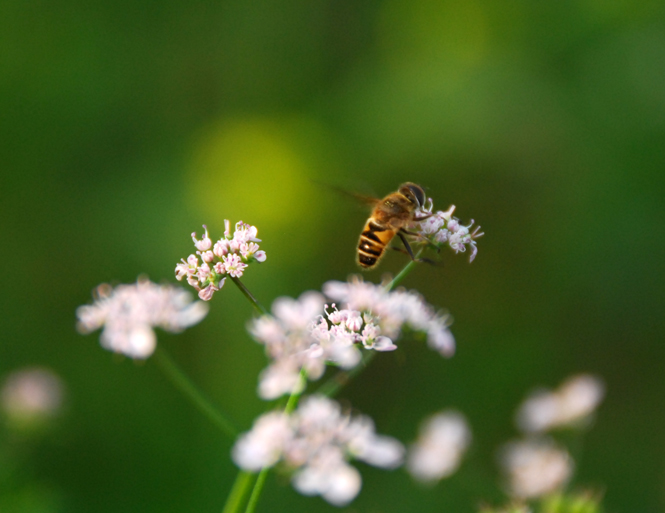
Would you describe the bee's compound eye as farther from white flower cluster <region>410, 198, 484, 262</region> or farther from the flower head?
the flower head

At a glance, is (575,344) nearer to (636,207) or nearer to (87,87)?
(636,207)

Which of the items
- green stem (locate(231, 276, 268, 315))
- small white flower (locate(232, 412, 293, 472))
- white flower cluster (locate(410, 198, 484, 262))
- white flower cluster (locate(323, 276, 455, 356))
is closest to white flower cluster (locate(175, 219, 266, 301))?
green stem (locate(231, 276, 268, 315))

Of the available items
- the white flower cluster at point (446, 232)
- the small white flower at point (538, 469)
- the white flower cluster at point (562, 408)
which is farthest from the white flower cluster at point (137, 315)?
the white flower cluster at point (562, 408)

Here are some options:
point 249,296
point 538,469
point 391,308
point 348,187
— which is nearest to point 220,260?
point 249,296

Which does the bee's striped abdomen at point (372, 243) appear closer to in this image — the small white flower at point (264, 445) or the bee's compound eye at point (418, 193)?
the bee's compound eye at point (418, 193)

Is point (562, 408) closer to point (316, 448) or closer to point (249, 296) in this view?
point (316, 448)

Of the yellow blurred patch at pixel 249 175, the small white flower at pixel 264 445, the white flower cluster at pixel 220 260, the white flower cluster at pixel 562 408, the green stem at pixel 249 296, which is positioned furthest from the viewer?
the yellow blurred patch at pixel 249 175

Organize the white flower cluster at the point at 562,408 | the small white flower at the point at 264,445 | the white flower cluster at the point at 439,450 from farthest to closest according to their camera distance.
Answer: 1. the white flower cluster at the point at 439,450
2. the white flower cluster at the point at 562,408
3. the small white flower at the point at 264,445
